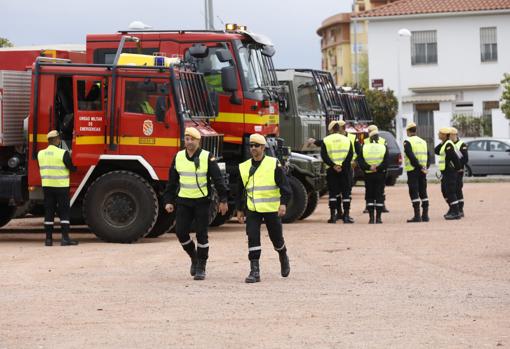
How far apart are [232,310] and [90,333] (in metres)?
1.70

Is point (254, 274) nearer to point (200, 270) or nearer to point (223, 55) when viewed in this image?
point (200, 270)

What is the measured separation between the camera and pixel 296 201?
23.0m

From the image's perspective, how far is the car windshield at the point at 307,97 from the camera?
26391 mm

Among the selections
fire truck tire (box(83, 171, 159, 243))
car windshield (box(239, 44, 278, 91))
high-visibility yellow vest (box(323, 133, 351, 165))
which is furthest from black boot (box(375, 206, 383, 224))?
fire truck tire (box(83, 171, 159, 243))

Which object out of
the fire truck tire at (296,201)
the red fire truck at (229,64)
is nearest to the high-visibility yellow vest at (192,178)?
the red fire truck at (229,64)

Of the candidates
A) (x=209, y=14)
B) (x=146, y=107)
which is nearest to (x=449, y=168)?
(x=146, y=107)

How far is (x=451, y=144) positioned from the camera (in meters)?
23.6

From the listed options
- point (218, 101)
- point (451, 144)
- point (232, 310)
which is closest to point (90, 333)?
point (232, 310)

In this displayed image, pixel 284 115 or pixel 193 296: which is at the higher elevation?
pixel 284 115

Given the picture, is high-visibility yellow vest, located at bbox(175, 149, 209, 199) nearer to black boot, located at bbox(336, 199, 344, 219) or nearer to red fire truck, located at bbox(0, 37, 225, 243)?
red fire truck, located at bbox(0, 37, 225, 243)

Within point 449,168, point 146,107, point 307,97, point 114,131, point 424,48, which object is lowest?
point 449,168

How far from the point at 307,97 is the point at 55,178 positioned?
359 inches

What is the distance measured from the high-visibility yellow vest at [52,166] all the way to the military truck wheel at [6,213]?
3.33m

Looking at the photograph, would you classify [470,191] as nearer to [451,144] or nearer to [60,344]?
[451,144]
